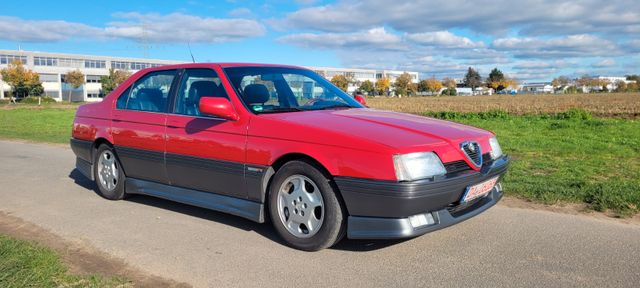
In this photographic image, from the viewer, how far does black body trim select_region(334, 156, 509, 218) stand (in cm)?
376

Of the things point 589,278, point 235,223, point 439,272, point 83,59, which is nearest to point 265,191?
point 235,223

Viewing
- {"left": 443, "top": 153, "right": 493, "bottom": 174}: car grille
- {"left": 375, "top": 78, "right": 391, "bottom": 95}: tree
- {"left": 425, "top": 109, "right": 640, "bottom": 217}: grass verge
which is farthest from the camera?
{"left": 375, "top": 78, "right": 391, "bottom": 95}: tree

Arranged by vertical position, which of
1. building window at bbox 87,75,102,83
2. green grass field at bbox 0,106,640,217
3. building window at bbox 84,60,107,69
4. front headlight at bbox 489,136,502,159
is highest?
building window at bbox 84,60,107,69

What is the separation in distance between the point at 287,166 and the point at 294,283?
1.07m

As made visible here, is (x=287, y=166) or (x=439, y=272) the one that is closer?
(x=439, y=272)

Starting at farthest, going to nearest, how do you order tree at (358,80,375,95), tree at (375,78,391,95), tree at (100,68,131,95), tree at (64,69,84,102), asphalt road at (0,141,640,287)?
tree at (375,78,391,95)
tree at (358,80,375,95)
tree at (64,69,84,102)
tree at (100,68,131,95)
asphalt road at (0,141,640,287)

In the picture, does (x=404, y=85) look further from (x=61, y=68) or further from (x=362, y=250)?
(x=362, y=250)

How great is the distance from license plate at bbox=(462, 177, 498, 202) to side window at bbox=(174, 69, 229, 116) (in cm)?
240

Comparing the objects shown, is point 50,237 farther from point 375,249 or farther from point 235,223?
point 375,249

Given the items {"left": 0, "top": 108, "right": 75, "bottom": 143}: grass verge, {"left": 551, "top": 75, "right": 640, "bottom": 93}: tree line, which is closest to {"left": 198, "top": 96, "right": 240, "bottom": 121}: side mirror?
{"left": 0, "top": 108, "right": 75, "bottom": 143}: grass verge

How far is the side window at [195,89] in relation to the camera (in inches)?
203

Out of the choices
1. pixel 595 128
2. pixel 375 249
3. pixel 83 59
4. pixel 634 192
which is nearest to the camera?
pixel 375 249

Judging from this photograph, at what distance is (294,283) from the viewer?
11.9 ft

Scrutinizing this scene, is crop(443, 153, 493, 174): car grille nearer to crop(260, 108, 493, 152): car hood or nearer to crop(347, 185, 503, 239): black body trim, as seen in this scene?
crop(260, 108, 493, 152): car hood
